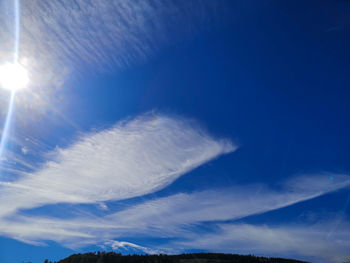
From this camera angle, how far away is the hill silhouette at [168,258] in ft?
500

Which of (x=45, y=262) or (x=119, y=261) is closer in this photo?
(x=119, y=261)

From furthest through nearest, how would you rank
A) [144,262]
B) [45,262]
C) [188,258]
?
1. [45,262]
2. [188,258]
3. [144,262]

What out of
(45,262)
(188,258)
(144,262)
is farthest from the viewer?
(45,262)

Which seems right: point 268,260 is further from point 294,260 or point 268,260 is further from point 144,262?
point 144,262

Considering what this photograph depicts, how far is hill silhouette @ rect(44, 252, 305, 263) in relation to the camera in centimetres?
15238

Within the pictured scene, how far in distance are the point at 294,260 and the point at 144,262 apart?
84466mm

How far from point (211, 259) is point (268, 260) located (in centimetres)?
3223

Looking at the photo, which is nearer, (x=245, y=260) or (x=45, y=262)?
(x=245, y=260)

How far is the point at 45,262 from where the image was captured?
169 meters

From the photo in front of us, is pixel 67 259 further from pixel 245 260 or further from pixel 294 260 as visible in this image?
pixel 294 260

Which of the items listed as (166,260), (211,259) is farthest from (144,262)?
(211,259)

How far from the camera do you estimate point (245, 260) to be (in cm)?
15525

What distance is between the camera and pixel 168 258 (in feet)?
513

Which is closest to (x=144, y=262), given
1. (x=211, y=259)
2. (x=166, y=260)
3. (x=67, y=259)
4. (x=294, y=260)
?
(x=166, y=260)
